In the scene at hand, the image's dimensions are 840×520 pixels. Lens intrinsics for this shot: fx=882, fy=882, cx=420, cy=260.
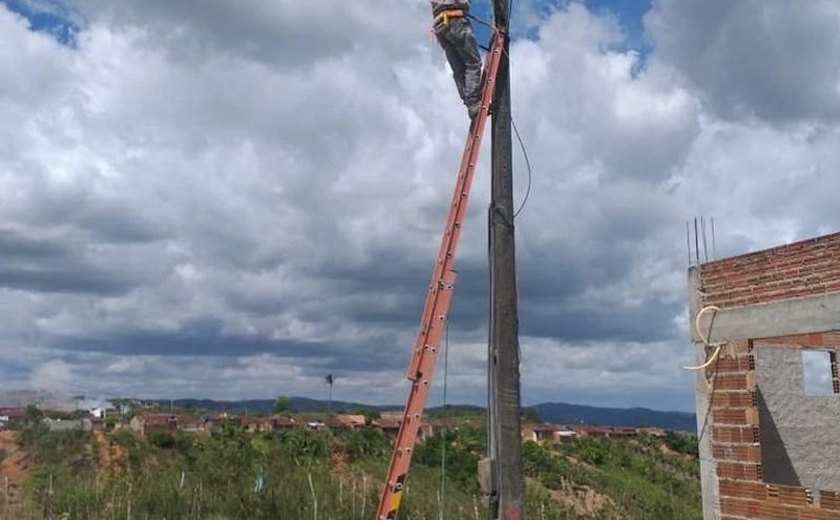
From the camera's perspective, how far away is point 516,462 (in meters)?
4.98

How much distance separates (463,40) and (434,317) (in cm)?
175

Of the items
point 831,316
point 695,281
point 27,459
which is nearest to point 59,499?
point 695,281

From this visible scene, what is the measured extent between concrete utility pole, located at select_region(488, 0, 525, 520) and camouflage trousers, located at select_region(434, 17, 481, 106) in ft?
0.61

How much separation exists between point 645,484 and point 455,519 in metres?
25.4

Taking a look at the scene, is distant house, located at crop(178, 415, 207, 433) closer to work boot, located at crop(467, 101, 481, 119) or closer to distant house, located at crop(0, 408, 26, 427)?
distant house, located at crop(0, 408, 26, 427)

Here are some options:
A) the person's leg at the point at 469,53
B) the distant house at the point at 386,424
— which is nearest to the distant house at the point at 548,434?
the distant house at the point at 386,424

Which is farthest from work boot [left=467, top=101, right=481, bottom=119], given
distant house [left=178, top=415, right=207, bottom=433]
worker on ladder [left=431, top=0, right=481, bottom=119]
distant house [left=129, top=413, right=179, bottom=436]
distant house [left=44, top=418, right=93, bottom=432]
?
distant house [left=178, top=415, right=207, bottom=433]

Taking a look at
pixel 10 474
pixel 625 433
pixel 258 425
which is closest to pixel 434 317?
pixel 10 474

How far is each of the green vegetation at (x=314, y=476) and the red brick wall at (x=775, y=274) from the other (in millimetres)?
2985

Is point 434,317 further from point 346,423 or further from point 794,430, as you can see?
point 346,423

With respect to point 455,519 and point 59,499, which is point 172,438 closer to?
point 59,499

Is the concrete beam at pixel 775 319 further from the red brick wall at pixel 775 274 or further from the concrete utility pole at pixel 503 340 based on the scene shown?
the concrete utility pole at pixel 503 340

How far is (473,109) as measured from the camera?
5.42m

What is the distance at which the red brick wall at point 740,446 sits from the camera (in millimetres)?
6910
